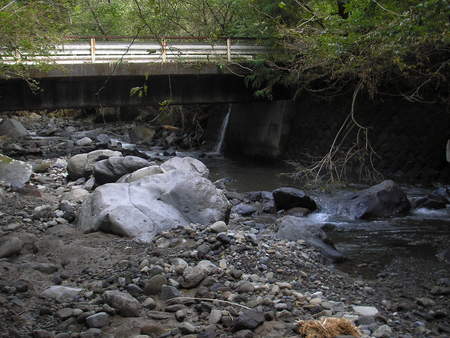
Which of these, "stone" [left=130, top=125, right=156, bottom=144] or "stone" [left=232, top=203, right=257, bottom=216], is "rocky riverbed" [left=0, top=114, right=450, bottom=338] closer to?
"stone" [left=232, top=203, right=257, bottom=216]

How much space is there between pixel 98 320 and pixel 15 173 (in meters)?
7.38

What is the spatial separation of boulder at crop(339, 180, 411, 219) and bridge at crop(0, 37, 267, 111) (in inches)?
239

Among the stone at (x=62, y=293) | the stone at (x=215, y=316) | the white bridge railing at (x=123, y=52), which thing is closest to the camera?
the stone at (x=215, y=316)

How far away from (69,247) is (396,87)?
433 inches

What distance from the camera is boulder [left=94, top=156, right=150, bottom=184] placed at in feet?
40.2

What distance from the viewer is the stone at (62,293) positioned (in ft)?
20.1

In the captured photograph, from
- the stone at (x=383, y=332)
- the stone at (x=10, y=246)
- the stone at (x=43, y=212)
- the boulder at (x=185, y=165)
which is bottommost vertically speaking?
the stone at (x=383, y=332)

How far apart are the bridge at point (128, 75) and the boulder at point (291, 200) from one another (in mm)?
5275

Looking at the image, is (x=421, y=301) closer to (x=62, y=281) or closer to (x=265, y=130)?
(x=62, y=281)

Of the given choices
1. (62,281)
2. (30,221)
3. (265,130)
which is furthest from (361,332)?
(265,130)

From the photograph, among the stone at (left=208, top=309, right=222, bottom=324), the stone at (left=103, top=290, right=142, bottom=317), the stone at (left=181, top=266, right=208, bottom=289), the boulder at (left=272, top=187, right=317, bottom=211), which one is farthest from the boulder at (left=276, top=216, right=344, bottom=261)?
the stone at (left=103, top=290, right=142, bottom=317)

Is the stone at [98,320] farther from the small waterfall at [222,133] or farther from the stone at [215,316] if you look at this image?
the small waterfall at [222,133]

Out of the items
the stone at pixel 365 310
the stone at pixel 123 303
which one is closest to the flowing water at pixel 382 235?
the stone at pixel 365 310

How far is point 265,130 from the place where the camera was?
2050cm
